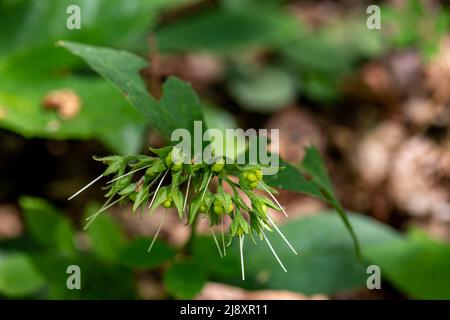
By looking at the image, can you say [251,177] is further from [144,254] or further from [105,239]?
[105,239]

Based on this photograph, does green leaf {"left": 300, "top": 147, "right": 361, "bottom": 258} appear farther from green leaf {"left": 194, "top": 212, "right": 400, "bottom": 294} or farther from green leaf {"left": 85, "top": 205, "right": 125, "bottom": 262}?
green leaf {"left": 85, "top": 205, "right": 125, "bottom": 262}

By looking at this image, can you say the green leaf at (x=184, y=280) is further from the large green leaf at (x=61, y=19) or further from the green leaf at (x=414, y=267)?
the large green leaf at (x=61, y=19)

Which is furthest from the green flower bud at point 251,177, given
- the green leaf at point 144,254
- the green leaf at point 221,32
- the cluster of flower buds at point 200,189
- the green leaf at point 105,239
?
the green leaf at point 221,32

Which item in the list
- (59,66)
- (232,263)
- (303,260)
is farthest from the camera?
(59,66)

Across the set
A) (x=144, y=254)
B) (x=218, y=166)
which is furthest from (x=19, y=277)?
(x=218, y=166)

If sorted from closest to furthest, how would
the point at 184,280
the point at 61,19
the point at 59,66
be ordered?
the point at 184,280, the point at 59,66, the point at 61,19

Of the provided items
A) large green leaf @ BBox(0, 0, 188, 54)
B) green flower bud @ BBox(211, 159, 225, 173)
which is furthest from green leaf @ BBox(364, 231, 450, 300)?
large green leaf @ BBox(0, 0, 188, 54)
